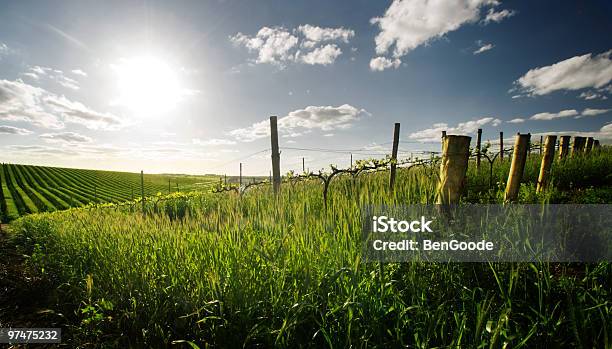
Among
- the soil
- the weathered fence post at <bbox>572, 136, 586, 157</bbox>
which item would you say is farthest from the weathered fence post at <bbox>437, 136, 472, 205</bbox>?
the weathered fence post at <bbox>572, 136, 586, 157</bbox>

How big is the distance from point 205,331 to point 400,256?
185cm

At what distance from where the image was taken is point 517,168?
5223 millimetres

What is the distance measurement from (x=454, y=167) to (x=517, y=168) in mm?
2710

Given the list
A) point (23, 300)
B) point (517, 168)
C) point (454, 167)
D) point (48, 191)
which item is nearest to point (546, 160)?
point (517, 168)

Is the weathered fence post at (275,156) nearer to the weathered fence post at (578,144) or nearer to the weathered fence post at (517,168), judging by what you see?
the weathered fence post at (517,168)

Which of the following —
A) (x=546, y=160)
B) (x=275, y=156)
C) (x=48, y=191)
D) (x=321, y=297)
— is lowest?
(x=48, y=191)

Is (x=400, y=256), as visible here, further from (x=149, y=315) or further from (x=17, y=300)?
(x=17, y=300)

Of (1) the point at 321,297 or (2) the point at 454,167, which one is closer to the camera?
(1) the point at 321,297

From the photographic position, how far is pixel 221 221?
4.16 m

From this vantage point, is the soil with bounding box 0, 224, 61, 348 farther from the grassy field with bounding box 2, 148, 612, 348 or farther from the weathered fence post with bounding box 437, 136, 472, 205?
the weathered fence post with bounding box 437, 136, 472, 205

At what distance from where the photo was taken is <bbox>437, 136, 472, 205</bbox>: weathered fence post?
3.41 meters

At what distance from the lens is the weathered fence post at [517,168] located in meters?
5.18

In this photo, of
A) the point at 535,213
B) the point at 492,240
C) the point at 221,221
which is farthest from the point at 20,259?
the point at 535,213

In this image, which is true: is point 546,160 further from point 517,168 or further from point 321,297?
point 321,297
